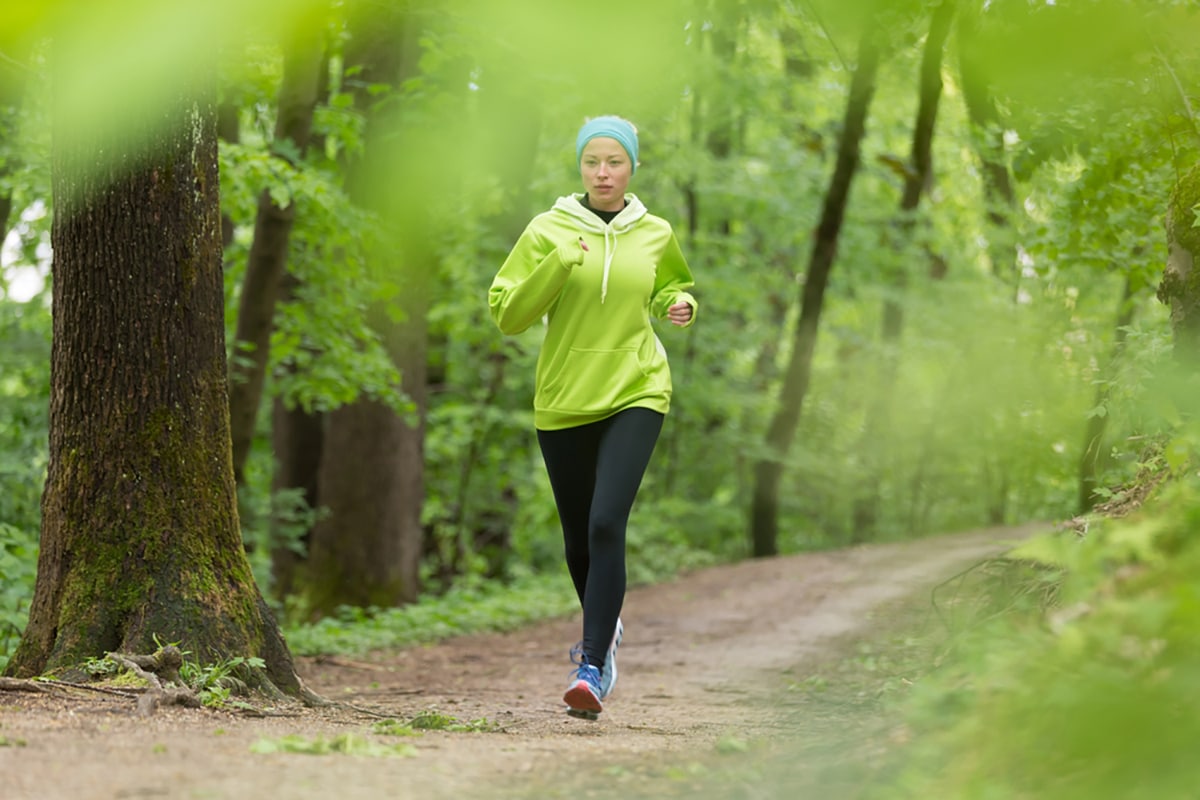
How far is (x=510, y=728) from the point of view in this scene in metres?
4.65

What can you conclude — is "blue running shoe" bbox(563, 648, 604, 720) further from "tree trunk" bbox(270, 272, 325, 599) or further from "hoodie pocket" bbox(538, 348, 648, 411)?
"tree trunk" bbox(270, 272, 325, 599)

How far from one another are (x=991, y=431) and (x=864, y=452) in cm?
233

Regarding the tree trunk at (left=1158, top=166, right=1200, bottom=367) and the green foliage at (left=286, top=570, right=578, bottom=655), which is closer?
the tree trunk at (left=1158, top=166, right=1200, bottom=367)

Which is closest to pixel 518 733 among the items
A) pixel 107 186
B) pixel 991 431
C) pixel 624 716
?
pixel 624 716

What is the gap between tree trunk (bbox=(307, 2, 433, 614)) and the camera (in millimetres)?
10555

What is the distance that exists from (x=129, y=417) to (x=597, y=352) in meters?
1.87

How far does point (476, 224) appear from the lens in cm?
1445

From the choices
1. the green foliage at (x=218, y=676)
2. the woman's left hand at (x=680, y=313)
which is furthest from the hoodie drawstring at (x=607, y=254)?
the green foliage at (x=218, y=676)

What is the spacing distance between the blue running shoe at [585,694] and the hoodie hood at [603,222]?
1.44 meters

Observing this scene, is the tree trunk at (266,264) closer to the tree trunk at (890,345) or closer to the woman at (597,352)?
the woman at (597,352)

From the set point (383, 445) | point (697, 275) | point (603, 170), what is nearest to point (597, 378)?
point (603, 170)

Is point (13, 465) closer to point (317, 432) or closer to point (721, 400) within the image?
point (317, 432)

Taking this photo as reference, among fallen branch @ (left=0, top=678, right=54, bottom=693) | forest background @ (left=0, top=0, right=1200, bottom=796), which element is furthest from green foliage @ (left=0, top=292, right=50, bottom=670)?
fallen branch @ (left=0, top=678, right=54, bottom=693)

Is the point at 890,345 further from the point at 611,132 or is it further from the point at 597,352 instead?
the point at 597,352
